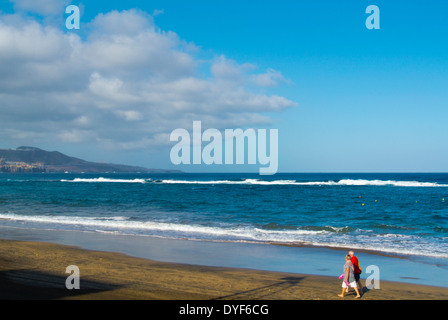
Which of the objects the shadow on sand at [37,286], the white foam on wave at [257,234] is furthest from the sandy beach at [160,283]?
the white foam on wave at [257,234]

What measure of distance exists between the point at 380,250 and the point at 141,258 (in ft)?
31.6

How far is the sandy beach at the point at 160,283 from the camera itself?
27.5 feet

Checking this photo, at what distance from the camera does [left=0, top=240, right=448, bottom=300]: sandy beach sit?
8.38 m

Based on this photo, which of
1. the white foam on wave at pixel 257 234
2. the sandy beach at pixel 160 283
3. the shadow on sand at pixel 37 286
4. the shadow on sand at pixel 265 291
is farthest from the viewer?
the white foam on wave at pixel 257 234

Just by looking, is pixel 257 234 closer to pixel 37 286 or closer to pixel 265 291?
pixel 265 291

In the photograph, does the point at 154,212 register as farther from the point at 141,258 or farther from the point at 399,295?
the point at 399,295

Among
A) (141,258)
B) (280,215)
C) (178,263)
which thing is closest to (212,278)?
(178,263)

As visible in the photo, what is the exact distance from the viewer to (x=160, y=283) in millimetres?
9477

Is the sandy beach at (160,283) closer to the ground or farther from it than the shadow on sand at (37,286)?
closer to the ground

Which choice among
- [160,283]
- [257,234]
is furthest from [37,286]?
[257,234]

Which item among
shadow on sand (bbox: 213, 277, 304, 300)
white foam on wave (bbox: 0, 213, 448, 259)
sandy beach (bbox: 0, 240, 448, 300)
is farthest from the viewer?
white foam on wave (bbox: 0, 213, 448, 259)

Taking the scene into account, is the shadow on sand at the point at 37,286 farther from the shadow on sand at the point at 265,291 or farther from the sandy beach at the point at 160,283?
the shadow on sand at the point at 265,291

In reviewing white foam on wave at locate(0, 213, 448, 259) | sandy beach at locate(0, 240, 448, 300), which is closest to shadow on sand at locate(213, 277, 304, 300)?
sandy beach at locate(0, 240, 448, 300)

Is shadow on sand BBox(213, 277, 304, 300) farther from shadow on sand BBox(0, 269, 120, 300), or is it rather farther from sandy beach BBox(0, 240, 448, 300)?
shadow on sand BBox(0, 269, 120, 300)
